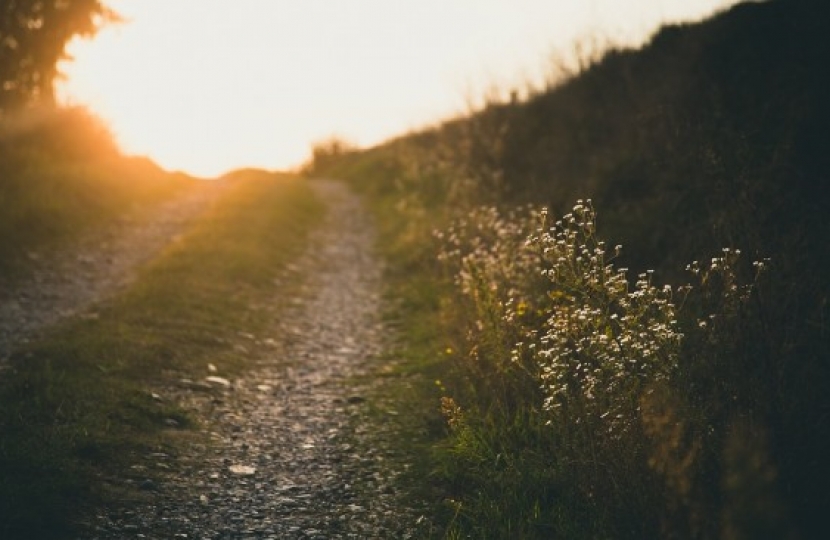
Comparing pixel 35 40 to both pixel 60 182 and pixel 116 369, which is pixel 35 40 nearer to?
pixel 60 182

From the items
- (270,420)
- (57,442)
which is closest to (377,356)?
(270,420)

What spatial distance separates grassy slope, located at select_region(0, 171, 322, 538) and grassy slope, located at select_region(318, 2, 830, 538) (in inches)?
105

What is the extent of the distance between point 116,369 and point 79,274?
4.75m

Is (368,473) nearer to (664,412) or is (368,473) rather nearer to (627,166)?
(664,412)

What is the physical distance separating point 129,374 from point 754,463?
6209 mm

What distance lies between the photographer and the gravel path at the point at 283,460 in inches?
179

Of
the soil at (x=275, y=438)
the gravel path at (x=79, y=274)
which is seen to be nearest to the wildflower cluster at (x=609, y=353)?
the soil at (x=275, y=438)

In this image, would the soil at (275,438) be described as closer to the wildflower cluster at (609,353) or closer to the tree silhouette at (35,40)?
the wildflower cluster at (609,353)

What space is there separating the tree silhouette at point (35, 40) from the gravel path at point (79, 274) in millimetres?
4629

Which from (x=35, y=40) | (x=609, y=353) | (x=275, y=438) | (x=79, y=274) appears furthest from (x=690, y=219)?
(x=35, y=40)

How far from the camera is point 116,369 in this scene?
22.0ft

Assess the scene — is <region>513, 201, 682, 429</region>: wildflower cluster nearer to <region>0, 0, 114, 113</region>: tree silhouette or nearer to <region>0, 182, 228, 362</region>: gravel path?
<region>0, 182, 228, 362</region>: gravel path

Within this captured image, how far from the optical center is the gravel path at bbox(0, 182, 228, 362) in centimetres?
824

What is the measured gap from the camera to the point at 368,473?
5395mm
